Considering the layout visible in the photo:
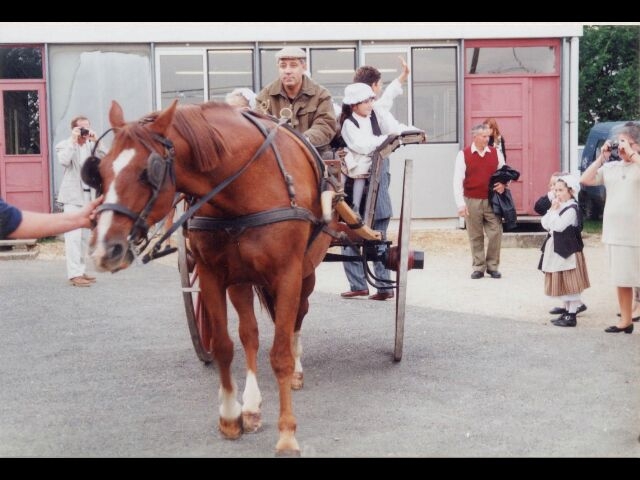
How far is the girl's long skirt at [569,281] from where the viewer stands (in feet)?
27.4

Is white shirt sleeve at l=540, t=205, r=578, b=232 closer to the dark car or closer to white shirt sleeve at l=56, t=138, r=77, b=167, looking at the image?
white shirt sleeve at l=56, t=138, r=77, b=167

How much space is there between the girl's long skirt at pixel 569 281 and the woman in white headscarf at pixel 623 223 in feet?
1.60

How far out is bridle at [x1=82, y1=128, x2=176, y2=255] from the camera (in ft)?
13.0

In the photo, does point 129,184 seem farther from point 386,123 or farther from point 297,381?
point 386,123

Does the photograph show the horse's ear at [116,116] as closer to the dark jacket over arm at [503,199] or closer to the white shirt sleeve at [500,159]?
the dark jacket over arm at [503,199]

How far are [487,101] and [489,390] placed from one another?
11428mm

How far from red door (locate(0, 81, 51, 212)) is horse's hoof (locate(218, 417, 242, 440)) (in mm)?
12158

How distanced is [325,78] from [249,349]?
11602mm

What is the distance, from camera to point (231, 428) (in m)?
5.00

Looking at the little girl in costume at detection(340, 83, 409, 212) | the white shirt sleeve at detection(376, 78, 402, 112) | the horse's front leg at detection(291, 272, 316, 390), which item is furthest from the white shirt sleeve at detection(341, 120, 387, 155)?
the horse's front leg at detection(291, 272, 316, 390)

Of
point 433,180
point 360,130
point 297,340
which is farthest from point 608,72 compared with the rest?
point 297,340

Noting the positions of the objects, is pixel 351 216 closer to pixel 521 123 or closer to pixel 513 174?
pixel 513 174

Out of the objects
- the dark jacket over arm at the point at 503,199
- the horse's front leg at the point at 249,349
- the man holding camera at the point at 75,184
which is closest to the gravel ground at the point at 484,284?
the dark jacket over arm at the point at 503,199

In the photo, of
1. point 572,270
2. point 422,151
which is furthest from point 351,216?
point 422,151
